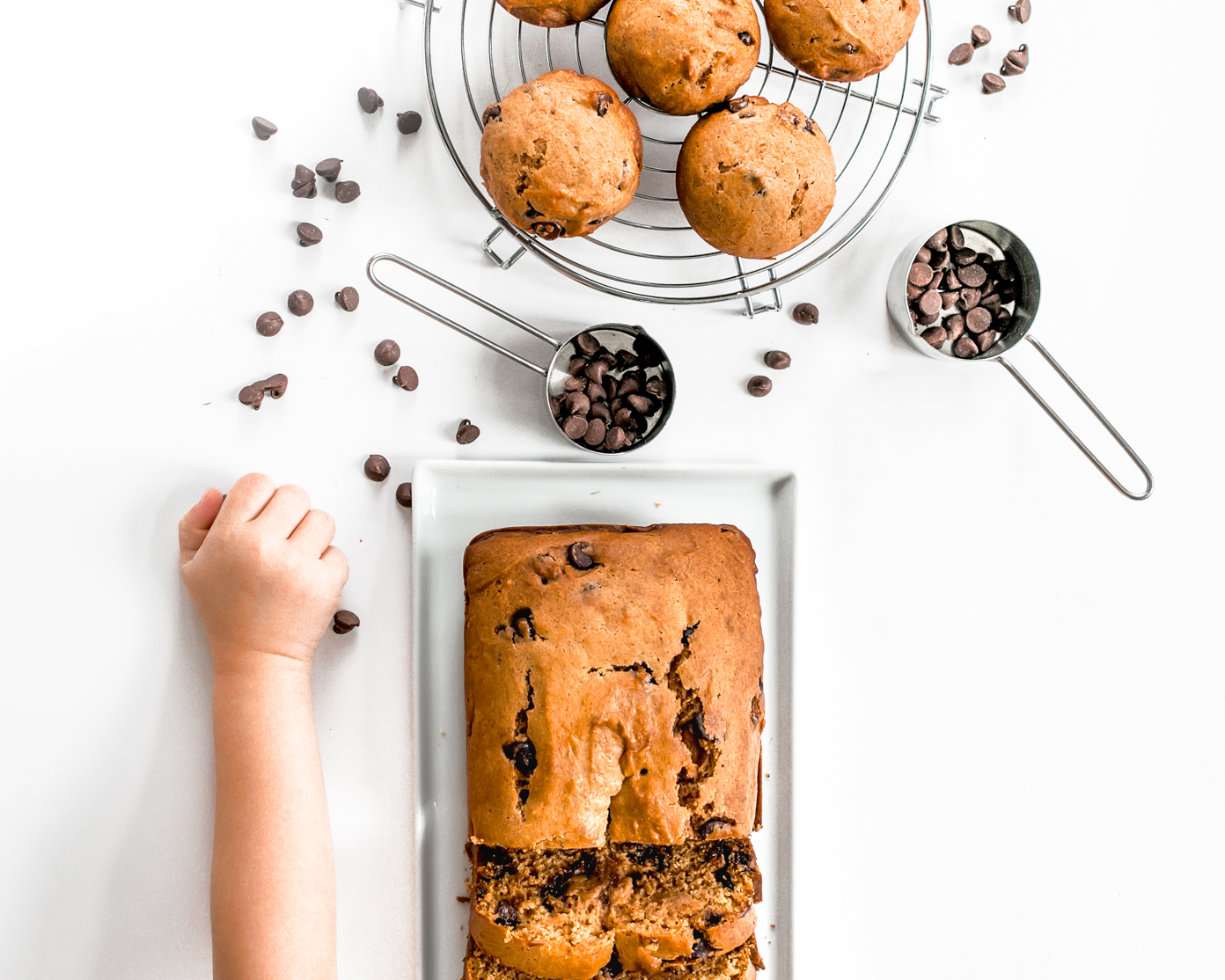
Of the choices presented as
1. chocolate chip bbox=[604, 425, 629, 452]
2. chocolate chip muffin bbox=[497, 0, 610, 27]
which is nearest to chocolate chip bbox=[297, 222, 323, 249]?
chocolate chip muffin bbox=[497, 0, 610, 27]

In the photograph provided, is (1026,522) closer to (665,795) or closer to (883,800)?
(883,800)

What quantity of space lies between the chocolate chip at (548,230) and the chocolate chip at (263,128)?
1.78ft

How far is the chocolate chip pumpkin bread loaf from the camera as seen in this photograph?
1.36 metres

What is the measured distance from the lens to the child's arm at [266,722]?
→ 142 cm

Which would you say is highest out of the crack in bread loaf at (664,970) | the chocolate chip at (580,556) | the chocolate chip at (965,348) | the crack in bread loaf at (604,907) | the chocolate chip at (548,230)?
the chocolate chip at (548,230)

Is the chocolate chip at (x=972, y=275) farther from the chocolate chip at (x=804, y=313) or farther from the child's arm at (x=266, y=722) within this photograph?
the child's arm at (x=266, y=722)

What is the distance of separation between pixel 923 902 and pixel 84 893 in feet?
4.86

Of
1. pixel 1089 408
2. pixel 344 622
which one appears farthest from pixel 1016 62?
pixel 344 622

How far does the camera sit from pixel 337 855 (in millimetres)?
1560

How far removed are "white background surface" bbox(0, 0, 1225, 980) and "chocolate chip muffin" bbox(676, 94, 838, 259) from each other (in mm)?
316

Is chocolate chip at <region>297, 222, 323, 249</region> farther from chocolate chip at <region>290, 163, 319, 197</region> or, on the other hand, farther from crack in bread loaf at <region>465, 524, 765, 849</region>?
crack in bread loaf at <region>465, 524, 765, 849</region>

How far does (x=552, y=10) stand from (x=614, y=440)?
65 cm

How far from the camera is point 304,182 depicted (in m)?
1.53

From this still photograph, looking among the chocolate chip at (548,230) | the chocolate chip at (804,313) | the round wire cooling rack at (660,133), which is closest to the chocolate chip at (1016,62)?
the round wire cooling rack at (660,133)
